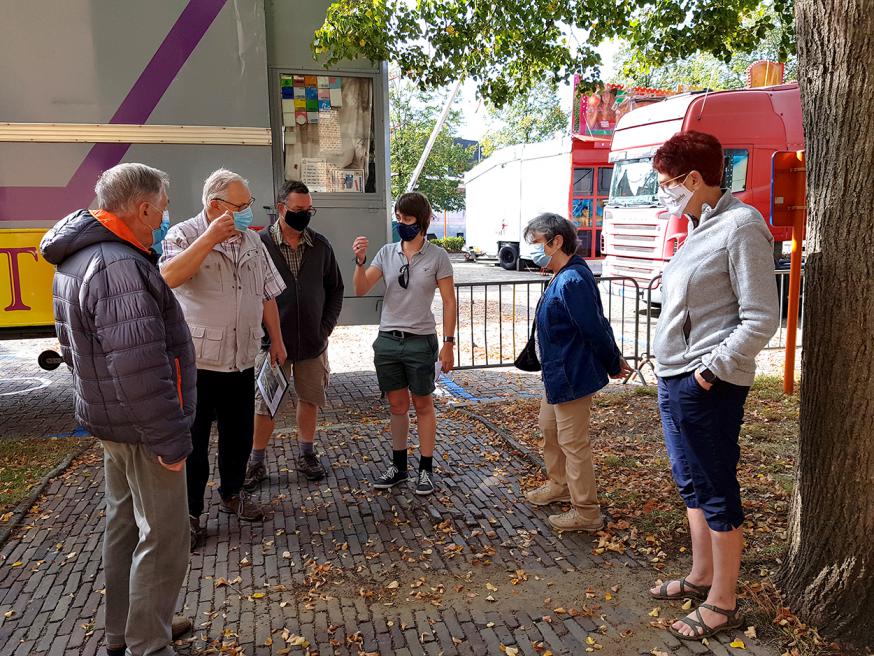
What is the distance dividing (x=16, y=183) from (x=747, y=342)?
5278 mm

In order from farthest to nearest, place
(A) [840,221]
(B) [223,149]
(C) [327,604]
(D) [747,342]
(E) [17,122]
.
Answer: (B) [223,149]
(E) [17,122]
(C) [327,604]
(A) [840,221]
(D) [747,342]

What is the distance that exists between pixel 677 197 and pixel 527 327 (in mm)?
7091

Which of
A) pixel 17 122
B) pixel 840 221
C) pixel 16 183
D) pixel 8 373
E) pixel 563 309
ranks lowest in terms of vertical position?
pixel 8 373

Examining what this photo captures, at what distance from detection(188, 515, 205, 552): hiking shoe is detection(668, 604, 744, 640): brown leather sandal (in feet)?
7.95

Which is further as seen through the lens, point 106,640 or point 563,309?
point 563,309

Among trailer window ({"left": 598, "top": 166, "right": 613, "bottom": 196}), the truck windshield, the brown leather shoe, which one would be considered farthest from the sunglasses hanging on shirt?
trailer window ({"left": 598, "top": 166, "right": 613, "bottom": 196})

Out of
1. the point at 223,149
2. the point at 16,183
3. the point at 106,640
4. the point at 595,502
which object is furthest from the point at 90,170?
the point at 595,502

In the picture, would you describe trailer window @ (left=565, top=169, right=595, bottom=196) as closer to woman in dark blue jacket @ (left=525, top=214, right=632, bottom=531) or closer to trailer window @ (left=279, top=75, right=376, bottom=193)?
trailer window @ (left=279, top=75, right=376, bottom=193)

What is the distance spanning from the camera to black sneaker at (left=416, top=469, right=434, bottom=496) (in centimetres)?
437

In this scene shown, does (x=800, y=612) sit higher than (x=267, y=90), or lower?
lower

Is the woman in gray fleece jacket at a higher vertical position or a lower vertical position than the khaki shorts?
higher

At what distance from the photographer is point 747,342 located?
2.51 meters

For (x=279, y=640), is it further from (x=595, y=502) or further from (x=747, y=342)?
(x=747, y=342)

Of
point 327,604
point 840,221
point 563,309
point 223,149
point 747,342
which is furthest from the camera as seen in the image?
point 223,149
